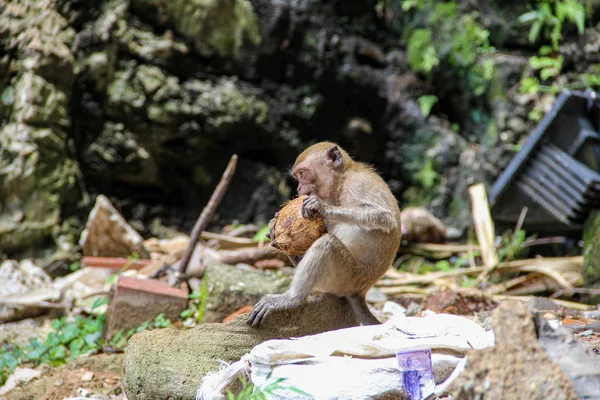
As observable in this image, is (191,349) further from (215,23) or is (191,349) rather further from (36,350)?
(215,23)

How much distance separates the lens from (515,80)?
9.68 m

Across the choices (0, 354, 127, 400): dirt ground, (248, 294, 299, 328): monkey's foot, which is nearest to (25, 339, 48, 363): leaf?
(0, 354, 127, 400): dirt ground

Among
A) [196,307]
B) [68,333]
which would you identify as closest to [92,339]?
[68,333]

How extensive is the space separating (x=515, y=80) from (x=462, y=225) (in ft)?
8.28

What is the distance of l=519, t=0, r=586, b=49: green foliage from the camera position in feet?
30.0

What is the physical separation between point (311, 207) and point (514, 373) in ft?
6.75

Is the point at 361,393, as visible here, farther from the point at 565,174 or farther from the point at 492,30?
the point at 492,30

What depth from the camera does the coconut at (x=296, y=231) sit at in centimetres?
421

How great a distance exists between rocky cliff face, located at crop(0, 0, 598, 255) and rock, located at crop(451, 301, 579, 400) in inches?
280

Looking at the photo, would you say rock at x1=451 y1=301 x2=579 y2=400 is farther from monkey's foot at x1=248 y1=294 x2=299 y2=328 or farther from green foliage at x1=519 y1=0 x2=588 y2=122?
green foliage at x1=519 y1=0 x2=588 y2=122

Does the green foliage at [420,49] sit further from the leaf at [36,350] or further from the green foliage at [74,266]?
the leaf at [36,350]

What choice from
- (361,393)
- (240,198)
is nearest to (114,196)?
(240,198)

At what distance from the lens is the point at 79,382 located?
475cm

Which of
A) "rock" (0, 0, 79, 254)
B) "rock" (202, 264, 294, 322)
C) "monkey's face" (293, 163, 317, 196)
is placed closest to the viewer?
"monkey's face" (293, 163, 317, 196)
